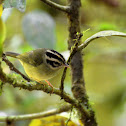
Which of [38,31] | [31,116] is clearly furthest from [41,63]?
[31,116]

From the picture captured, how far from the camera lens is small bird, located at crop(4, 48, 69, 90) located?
1705mm

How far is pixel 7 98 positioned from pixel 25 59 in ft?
2.79

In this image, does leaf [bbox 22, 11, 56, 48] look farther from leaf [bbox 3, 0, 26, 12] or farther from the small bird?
leaf [bbox 3, 0, 26, 12]

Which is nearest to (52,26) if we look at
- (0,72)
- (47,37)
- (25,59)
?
(47,37)

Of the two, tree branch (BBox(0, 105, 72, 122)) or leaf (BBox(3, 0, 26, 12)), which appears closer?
leaf (BBox(3, 0, 26, 12))

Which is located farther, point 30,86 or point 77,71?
point 77,71

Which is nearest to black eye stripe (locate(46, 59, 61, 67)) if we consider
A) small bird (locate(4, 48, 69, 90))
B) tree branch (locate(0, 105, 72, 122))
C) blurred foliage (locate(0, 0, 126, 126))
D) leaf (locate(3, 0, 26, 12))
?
small bird (locate(4, 48, 69, 90))

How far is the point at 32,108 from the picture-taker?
261cm

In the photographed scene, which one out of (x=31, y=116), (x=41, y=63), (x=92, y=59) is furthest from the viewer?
(x=92, y=59)

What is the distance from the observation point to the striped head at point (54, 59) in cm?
161

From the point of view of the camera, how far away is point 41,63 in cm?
181

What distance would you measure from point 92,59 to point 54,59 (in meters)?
1.48

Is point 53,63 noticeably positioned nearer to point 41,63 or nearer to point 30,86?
point 41,63

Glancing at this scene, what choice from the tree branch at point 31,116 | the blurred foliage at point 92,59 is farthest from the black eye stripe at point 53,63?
the tree branch at point 31,116
